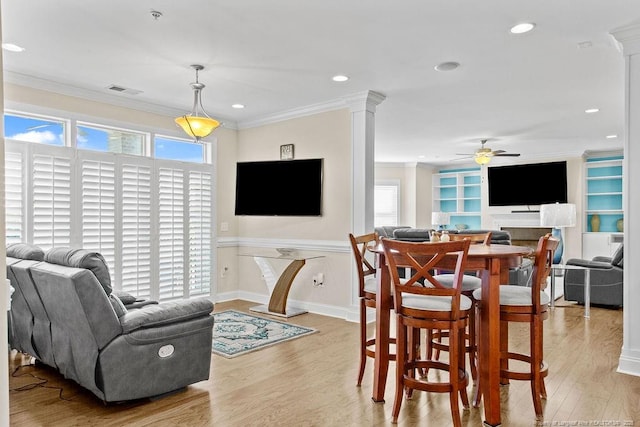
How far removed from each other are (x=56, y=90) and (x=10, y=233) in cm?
156

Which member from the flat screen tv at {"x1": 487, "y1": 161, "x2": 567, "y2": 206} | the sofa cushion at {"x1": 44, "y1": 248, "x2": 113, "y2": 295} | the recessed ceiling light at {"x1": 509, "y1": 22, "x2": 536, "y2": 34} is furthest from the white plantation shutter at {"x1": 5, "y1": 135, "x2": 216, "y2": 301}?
the flat screen tv at {"x1": 487, "y1": 161, "x2": 567, "y2": 206}

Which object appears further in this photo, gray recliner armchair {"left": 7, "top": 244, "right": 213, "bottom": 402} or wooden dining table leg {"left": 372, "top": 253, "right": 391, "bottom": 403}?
wooden dining table leg {"left": 372, "top": 253, "right": 391, "bottom": 403}

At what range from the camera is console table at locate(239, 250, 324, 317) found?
5.38 m

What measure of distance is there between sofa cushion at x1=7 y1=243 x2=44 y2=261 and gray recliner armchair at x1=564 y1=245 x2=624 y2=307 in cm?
613

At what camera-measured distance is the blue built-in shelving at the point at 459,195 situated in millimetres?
11414

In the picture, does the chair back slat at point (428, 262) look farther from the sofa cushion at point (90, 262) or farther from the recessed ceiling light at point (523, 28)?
the recessed ceiling light at point (523, 28)

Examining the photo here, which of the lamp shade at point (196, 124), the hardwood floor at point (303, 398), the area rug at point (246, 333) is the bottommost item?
the hardwood floor at point (303, 398)

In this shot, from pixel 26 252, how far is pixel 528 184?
Answer: 9.55 m

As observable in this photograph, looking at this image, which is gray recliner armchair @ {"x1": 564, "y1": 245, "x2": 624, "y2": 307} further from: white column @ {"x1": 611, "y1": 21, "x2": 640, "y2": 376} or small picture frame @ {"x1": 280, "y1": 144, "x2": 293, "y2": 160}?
small picture frame @ {"x1": 280, "y1": 144, "x2": 293, "y2": 160}

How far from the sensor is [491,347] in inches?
100

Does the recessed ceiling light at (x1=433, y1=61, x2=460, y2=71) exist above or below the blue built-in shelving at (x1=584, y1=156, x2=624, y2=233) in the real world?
above

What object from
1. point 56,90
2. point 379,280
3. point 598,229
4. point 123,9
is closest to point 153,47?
point 123,9

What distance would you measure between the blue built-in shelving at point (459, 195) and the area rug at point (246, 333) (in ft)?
25.6

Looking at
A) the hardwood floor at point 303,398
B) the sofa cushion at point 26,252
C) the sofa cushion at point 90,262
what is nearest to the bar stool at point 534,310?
the hardwood floor at point 303,398
